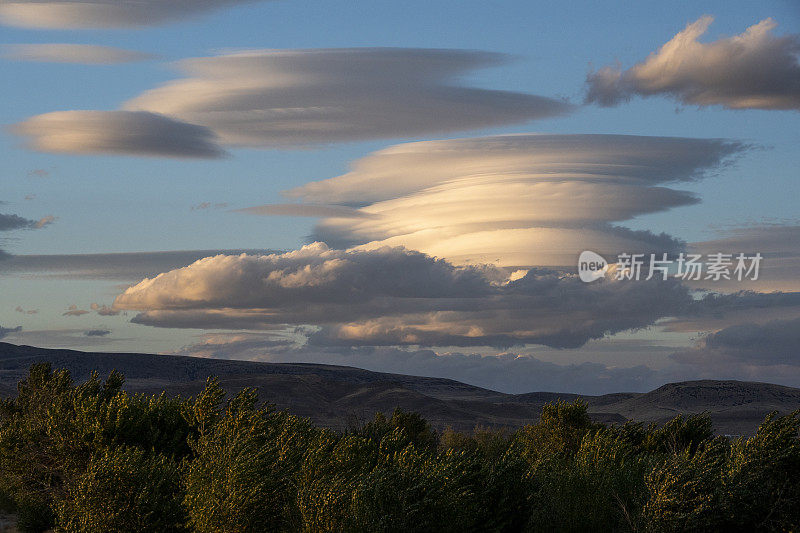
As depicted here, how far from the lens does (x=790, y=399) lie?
176 meters

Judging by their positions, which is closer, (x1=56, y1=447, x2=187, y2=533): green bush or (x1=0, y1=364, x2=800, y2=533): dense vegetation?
(x1=0, y1=364, x2=800, y2=533): dense vegetation

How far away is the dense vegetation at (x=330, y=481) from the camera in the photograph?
3027cm

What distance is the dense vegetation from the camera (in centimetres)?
3027

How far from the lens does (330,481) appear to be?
3012cm

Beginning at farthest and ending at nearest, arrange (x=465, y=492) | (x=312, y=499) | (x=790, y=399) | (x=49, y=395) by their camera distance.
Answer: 1. (x=790, y=399)
2. (x=49, y=395)
3. (x=465, y=492)
4. (x=312, y=499)

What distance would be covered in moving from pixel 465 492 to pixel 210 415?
53.4 feet

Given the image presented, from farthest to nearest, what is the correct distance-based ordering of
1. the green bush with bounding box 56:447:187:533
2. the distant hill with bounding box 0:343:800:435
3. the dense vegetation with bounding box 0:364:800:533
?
the distant hill with bounding box 0:343:800:435, the green bush with bounding box 56:447:187:533, the dense vegetation with bounding box 0:364:800:533

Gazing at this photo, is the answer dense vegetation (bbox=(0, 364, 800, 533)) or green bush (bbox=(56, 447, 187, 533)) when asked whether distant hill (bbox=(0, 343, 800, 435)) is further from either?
green bush (bbox=(56, 447, 187, 533))

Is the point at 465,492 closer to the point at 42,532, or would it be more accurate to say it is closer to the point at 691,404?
the point at 42,532

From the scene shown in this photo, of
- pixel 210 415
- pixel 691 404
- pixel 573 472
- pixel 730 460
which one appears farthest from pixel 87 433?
pixel 691 404

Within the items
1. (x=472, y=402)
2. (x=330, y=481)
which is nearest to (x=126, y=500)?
(x=330, y=481)

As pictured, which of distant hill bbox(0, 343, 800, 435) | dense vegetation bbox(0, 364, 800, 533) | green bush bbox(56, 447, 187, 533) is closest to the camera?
dense vegetation bbox(0, 364, 800, 533)

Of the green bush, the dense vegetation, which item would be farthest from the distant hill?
the green bush

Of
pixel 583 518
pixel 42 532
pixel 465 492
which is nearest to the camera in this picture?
pixel 465 492
